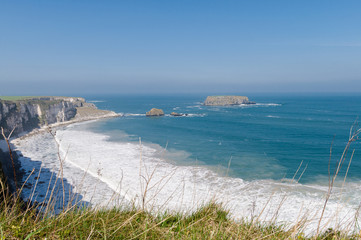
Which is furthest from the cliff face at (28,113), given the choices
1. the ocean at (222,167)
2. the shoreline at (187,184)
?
the shoreline at (187,184)

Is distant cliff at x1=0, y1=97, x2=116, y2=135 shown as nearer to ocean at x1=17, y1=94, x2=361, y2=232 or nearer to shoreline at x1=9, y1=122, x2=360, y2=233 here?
ocean at x1=17, y1=94, x2=361, y2=232

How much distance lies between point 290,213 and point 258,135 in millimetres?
34552

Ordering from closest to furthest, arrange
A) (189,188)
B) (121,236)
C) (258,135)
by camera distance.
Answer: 1. (121,236)
2. (189,188)
3. (258,135)

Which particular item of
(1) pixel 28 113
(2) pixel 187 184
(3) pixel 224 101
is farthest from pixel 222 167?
(3) pixel 224 101

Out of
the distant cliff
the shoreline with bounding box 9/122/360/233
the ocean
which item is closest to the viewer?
the shoreline with bounding box 9/122/360/233

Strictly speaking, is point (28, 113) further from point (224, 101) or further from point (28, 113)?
point (224, 101)

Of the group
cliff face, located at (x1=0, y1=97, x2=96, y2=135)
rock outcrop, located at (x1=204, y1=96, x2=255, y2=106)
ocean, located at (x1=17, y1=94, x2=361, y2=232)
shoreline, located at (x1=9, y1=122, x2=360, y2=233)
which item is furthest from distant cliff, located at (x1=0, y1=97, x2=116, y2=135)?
rock outcrop, located at (x1=204, y1=96, x2=255, y2=106)

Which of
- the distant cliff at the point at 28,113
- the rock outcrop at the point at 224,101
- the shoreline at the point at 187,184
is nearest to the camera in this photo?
the shoreline at the point at 187,184

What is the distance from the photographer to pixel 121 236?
221 cm

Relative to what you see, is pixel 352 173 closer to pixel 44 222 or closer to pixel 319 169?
pixel 319 169

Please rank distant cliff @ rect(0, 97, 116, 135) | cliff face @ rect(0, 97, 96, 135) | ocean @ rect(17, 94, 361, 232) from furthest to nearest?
1. distant cliff @ rect(0, 97, 116, 135)
2. cliff face @ rect(0, 97, 96, 135)
3. ocean @ rect(17, 94, 361, 232)

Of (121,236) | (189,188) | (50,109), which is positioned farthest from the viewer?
(50,109)

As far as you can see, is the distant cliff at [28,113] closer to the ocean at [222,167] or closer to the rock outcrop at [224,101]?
the ocean at [222,167]

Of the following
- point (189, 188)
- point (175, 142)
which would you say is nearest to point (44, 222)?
point (189, 188)
